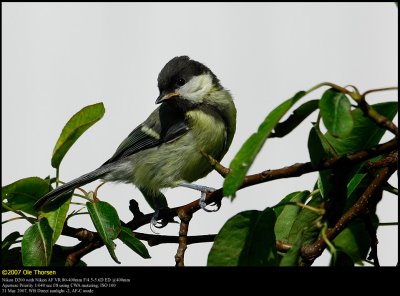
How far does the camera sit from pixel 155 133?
3361 mm

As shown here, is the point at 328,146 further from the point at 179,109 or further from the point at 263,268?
the point at 179,109

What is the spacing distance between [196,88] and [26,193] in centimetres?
173

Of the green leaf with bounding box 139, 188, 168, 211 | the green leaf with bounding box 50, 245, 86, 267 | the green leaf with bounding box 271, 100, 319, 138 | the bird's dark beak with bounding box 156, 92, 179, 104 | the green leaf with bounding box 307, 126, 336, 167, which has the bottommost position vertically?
the green leaf with bounding box 50, 245, 86, 267

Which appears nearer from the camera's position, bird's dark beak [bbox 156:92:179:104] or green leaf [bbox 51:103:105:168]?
green leaf [bbox 51:103:105:168]

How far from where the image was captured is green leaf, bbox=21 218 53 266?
1.67 meters

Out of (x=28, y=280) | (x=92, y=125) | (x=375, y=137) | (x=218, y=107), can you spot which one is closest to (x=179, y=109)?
(x=218, y=107)

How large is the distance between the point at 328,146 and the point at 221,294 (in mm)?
449

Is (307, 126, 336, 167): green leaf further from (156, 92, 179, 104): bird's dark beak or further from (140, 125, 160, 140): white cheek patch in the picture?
(140, 125, 160, 140): white cheek patch

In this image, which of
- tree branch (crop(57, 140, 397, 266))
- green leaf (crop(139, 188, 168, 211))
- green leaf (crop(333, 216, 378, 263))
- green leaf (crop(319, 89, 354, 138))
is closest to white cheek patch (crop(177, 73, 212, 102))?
green leaf (crop(139, 188, 168, 211))

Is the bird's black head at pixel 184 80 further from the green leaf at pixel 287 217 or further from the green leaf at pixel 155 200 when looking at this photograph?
the green leaf at pixel 287 217

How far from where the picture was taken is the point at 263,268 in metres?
1.29

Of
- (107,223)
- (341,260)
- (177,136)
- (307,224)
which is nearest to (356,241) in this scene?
(307,224)

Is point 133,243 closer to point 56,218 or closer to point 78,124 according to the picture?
point 56,218

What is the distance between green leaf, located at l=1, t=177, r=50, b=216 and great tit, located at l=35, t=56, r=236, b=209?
1139mm
